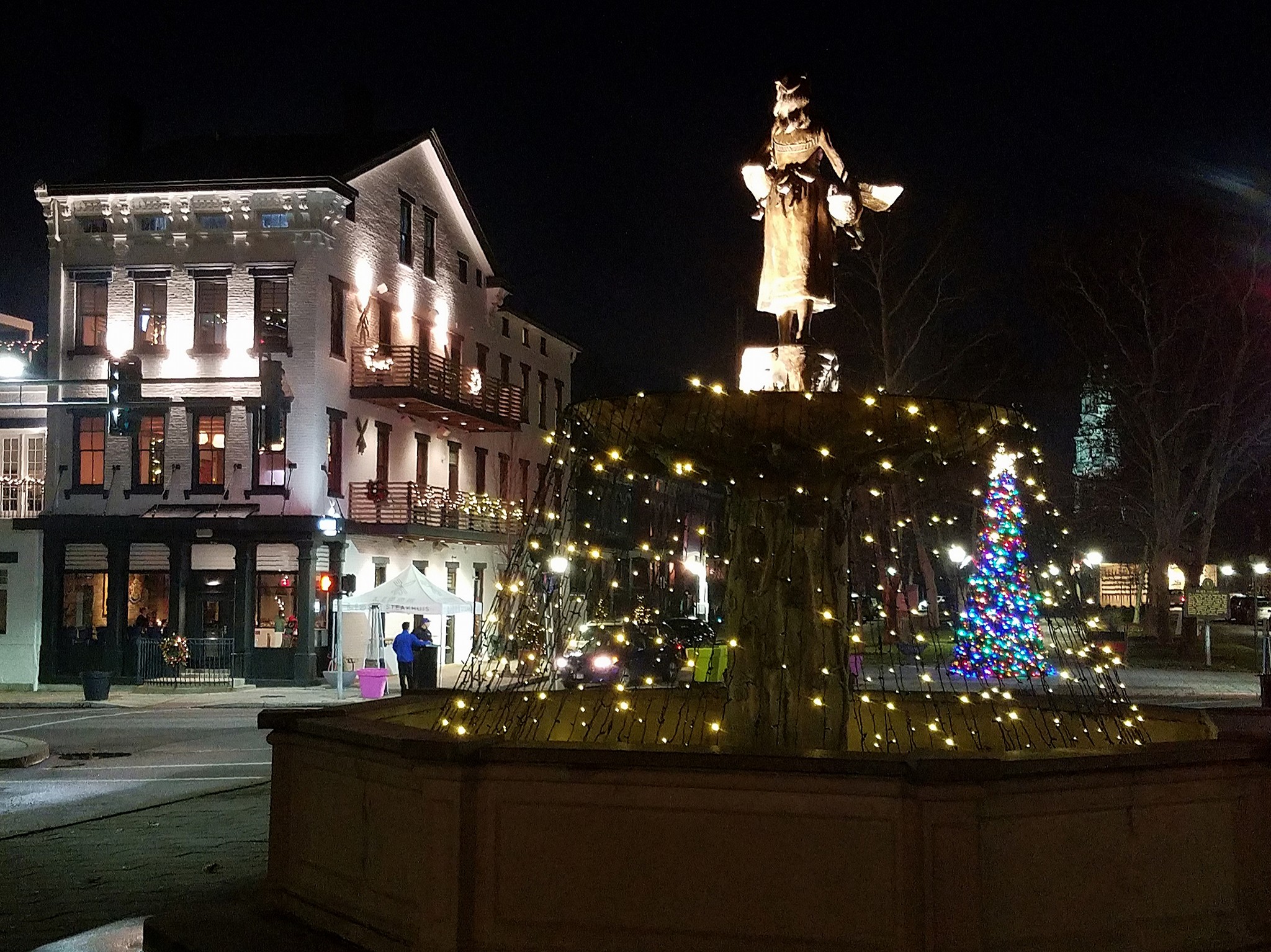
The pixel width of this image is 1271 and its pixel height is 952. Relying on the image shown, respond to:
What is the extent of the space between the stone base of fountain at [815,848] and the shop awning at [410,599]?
24.1 metres

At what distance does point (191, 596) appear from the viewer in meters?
35.1

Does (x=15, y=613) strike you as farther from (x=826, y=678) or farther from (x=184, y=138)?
(x=826, y=678)

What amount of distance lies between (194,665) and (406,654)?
11.5 meters

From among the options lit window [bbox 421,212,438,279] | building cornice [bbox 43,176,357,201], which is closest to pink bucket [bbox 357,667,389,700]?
building cornice [bbox 43,176,357,201]

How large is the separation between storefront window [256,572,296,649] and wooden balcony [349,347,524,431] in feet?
18.3

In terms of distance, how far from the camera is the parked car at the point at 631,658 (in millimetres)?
28031

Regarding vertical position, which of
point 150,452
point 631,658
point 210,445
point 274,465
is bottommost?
point 631,658

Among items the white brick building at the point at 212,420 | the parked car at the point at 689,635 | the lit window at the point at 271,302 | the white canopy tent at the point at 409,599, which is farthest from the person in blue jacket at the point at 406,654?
the lit window at the point at 271,302

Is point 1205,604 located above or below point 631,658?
above

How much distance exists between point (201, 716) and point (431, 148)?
21780 mm

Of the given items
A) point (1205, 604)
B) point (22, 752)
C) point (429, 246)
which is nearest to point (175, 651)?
point (429, 246)

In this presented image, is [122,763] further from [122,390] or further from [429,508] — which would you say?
[429,508]

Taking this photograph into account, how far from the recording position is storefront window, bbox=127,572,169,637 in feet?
116

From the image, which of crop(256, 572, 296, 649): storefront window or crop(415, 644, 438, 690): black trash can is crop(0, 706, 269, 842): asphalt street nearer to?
crop(415, 644, 438, 690): black trash can
